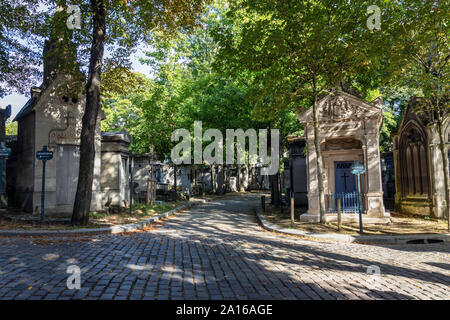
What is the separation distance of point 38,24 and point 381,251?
Result: 15.6 m

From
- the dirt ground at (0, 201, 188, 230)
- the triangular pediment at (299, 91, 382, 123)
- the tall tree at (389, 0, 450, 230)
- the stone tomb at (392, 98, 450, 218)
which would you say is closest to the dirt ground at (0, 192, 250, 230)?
the dirt ground at (0, 201, 188, 230)

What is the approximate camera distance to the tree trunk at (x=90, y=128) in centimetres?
1084

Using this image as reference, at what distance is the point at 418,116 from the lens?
14.6m

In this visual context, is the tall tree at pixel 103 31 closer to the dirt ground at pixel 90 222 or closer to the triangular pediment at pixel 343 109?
the dirt ground at pixel 90 222

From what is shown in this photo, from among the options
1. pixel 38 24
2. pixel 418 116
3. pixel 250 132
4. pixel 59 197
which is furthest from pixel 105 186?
pixel 418 116

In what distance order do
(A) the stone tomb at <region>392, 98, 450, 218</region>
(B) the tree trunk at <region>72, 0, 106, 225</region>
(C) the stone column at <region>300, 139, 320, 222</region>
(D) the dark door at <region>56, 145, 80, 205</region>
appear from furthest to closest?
(D) the dark door at <region>56, 145, 80, 205</region>
(A) the stone tomb at <region>392, 98, 450, 218</region>
(C) the stone column at <region>300, 139, 320, 222</region>
(B) the tree trunk at <region>72, 0, 106, 225</region>

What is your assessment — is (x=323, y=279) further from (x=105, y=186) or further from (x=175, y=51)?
(x=175, y=51)

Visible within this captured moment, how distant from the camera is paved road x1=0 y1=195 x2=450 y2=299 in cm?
439

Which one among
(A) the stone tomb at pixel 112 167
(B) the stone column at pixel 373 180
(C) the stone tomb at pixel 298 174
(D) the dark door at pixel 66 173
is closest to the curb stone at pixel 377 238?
(B) the stone column at pixel 373 180

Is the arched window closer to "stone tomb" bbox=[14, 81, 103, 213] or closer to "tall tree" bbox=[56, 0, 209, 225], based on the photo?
"tall tree" bbox=[56, 0, 209, 225]

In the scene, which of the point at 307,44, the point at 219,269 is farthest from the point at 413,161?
the point at 219,269

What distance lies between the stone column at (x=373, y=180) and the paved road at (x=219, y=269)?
3896mm

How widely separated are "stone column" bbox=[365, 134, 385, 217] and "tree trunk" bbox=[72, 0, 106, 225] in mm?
11275
